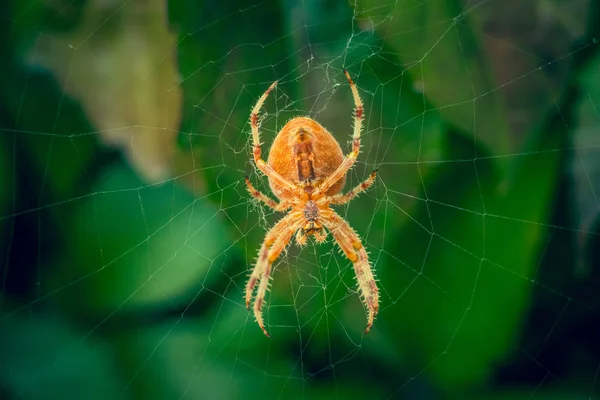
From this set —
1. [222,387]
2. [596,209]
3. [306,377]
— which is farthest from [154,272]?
[596,209]

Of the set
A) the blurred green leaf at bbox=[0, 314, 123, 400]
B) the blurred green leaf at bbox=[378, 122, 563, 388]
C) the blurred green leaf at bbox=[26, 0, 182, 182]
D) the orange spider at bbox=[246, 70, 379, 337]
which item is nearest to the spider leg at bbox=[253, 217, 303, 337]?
the orange spider at bbox=[246, 70, 379, 337]

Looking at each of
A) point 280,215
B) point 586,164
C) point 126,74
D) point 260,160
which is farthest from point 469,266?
point 126,74

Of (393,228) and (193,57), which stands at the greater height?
(193,57)

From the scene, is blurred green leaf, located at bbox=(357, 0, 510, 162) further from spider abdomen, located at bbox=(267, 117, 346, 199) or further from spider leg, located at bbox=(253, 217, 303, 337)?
spider leg, located at bbox=(253, 217, 303, 337)

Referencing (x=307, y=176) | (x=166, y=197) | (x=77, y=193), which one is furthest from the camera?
(x=166, y=197)

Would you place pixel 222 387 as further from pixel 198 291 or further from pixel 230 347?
pixel 198 291

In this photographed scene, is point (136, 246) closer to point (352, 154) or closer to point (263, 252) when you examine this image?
point (263, 252)
